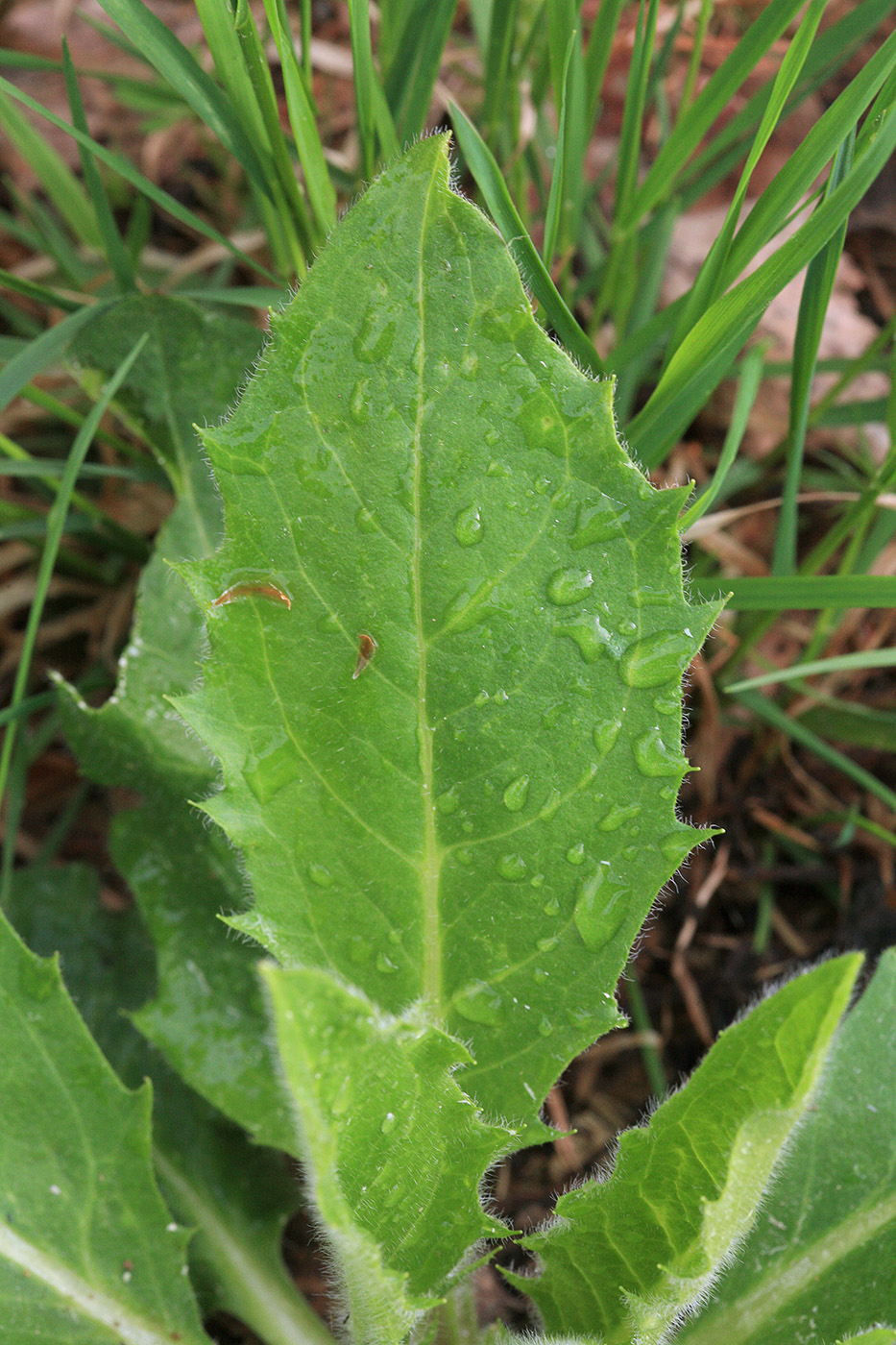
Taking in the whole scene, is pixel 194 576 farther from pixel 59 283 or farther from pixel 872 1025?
pixel 59 283

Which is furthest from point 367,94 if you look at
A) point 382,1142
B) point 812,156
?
point 382,1142

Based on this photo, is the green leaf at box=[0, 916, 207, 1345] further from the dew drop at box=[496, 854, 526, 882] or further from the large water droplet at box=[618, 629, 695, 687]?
the large water droplet at box=[618, 629, 695, 687]

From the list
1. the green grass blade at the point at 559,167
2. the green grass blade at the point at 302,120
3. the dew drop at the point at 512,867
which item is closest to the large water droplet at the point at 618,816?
the dew drop at the point at 512,867

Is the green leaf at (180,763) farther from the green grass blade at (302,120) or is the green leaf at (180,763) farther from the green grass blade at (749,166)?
the green grass blade at (749,166)

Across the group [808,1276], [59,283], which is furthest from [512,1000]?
[59,283]

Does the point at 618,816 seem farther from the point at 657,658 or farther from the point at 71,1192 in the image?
the point at 71,1192
